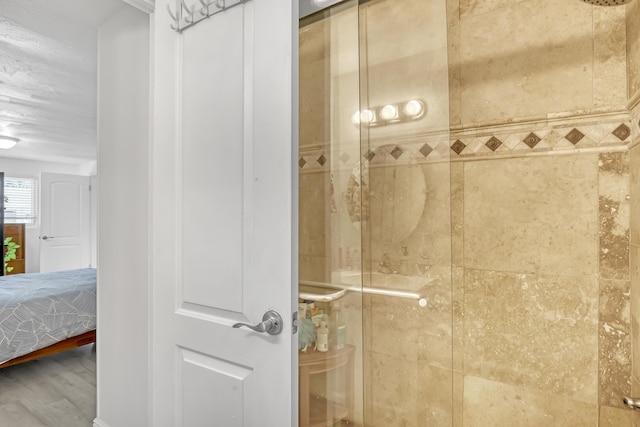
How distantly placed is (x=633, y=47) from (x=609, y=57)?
10cm

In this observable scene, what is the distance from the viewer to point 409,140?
134 cm

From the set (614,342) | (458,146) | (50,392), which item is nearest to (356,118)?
(458,146)

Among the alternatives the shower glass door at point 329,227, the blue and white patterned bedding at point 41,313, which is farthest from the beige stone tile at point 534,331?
the blue and white patterned bedding at point 41,313

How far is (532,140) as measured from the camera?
1.52m

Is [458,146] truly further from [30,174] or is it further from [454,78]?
[30,174]

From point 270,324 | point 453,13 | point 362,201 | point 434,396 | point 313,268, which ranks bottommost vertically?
point 434,396

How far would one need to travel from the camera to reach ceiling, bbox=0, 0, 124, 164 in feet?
6.67

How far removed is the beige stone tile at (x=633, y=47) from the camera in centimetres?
123

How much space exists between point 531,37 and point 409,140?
0.71 metres

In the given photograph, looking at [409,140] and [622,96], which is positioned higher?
[622,96]

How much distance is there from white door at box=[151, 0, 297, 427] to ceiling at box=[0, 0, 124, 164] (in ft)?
2.87

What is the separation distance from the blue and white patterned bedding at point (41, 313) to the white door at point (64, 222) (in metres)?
2.88

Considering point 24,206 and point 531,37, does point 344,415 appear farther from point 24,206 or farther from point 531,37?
point 24,206

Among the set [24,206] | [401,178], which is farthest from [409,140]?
[24,206]
